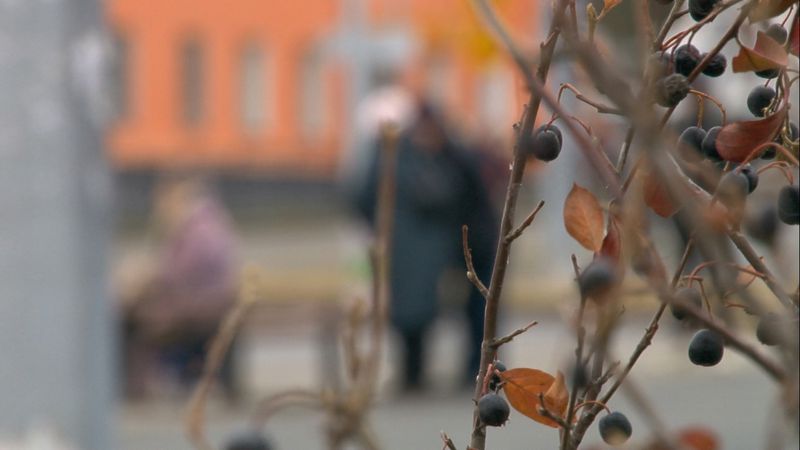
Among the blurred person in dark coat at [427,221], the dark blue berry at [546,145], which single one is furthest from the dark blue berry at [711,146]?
the blurred person in dark coat at [427,221]

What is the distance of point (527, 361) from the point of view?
1080cm

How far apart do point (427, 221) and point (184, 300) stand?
1412mm

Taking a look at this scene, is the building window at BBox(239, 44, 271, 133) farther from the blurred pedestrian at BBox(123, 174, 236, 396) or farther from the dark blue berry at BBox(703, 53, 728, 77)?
the dark blue berry at BBox(703, 53, 728, 77)

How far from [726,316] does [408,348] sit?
8.00 meters

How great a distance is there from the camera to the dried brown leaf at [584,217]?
5.06ft

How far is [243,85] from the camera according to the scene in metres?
29.9

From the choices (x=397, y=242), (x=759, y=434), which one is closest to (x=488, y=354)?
(x=759, y=434)

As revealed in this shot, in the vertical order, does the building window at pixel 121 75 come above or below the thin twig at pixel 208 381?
above

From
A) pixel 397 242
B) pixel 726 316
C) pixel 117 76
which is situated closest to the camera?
pixel 726 316

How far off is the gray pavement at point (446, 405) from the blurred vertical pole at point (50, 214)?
3.81 feet

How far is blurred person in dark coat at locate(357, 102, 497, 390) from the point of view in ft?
31.3

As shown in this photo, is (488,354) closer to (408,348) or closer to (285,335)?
(408,348)

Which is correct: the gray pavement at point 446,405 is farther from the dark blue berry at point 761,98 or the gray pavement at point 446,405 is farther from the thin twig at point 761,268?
the thin twig at point 761,268

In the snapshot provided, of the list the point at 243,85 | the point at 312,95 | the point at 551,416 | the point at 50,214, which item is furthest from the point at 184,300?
the point at 312,95
